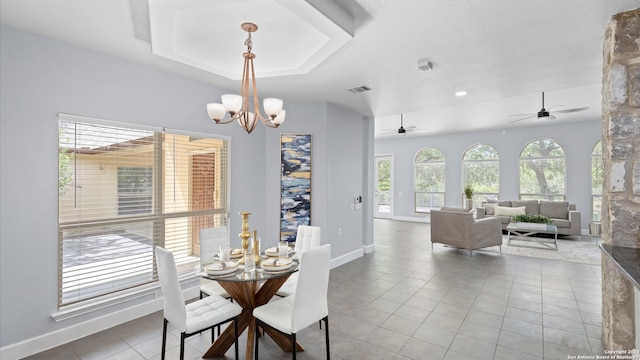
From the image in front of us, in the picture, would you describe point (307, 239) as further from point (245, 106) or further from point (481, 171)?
point (481, 171)

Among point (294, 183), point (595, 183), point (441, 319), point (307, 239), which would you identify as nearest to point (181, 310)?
point (307, 239)

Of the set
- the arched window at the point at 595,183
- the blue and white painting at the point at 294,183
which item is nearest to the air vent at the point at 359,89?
the blue and white painting at the point at 294,183

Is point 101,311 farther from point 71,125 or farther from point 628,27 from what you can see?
point 628,27

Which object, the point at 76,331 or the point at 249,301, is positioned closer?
the point at 249,301

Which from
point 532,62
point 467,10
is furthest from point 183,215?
point 532,62

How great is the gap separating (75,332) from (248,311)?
5.56 feet

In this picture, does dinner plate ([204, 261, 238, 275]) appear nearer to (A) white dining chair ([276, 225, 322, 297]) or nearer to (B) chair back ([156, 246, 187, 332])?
(B) chair back ([156, 246, 187, 332])

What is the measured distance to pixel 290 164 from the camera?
4.64 metres

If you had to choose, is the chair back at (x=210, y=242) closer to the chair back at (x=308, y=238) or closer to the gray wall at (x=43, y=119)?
Answer: the chair back at (x=308, y=238)

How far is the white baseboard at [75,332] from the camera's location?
2.46 metres

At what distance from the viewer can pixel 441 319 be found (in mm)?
3064

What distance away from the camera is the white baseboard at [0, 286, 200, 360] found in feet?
8.07

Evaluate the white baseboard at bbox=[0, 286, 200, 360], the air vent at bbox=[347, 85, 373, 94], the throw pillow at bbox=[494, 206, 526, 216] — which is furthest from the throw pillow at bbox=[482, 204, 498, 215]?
the white baseboard at bbox=[0, 286, 200, 360]

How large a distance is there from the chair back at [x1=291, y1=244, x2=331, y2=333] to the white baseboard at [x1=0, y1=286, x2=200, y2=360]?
207 centimetres
